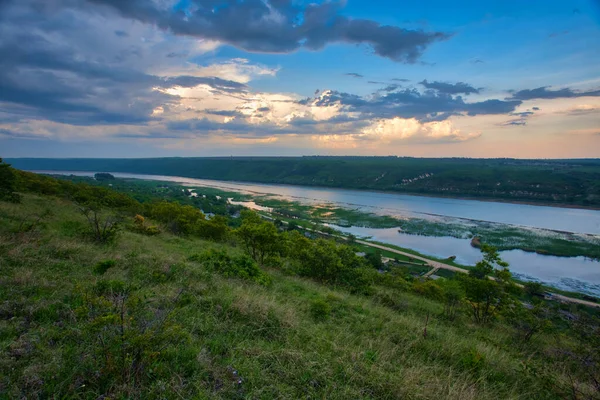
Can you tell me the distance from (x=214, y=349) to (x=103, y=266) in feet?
15.5

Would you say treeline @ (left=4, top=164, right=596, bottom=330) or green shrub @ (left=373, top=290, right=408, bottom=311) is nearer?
green shrub @ (left=373, top=290, right=408, bottom=311)

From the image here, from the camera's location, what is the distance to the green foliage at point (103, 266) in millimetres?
7043

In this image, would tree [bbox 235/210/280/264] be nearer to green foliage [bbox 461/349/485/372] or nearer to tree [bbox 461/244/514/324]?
tree [bbox 461/244/514/324]

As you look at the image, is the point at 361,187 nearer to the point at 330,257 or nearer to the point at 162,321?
the point at 330,257

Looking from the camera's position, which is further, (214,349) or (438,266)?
(438,266)

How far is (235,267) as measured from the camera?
9.58 meters

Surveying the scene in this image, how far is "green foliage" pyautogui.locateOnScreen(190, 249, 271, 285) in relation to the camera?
30.1 feet

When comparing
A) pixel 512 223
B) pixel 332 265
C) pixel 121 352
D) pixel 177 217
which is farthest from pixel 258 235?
pixel 512 223

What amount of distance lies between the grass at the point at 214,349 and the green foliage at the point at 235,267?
177cm

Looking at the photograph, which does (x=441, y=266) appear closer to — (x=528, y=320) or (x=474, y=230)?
(x=474, y=230)

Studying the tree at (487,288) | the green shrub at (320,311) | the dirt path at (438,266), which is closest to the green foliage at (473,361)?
the green shrub at (320,311)

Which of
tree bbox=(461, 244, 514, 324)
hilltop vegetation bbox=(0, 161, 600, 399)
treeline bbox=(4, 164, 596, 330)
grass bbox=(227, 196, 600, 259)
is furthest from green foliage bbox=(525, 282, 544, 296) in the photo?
hilltop vegetation bbox=(0, 161, 600, 399)

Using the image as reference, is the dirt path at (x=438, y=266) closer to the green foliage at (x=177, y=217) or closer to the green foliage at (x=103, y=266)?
the green foliage at (x=103, y=266)

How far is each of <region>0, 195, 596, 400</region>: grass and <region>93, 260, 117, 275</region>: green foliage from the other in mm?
92
